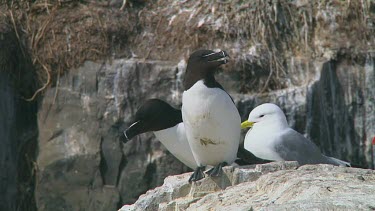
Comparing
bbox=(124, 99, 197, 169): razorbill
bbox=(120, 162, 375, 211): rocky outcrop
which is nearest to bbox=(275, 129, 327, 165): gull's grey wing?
bbox=(124, 99, 197, 169): razorbill

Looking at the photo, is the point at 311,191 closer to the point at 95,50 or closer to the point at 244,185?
the point at 244,185

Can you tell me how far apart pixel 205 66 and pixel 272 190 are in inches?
84.2

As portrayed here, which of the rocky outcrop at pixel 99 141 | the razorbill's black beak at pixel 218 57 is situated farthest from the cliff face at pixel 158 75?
the razorbill's black beak at pixel 218 57

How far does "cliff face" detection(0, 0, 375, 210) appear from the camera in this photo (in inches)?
428

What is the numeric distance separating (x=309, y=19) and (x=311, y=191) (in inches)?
241

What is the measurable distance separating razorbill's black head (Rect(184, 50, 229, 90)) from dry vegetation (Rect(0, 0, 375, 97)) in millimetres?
3226

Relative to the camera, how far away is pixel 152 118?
997 cm

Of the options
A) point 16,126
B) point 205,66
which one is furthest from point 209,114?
point 16,126

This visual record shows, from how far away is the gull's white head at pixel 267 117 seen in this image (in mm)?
9875

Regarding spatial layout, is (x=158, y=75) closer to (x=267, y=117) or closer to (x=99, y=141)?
(x=99, y=141)

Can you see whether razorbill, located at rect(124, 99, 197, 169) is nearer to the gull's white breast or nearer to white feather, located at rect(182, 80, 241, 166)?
the gull's white breast

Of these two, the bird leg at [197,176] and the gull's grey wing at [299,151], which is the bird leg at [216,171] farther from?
the gull's grey wing at [299,151]

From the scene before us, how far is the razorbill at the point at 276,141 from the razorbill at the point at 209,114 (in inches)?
54.9

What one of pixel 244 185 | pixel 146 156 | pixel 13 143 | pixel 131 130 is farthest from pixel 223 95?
pixel 13 143
